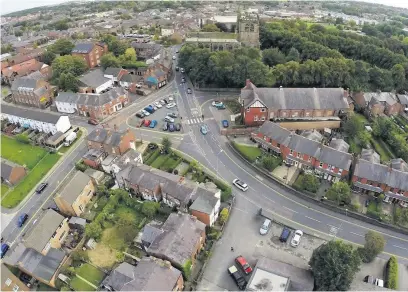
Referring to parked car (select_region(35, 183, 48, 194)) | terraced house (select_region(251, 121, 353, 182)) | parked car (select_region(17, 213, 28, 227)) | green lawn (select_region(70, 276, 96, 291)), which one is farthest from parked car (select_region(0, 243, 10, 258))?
terraced house (select_region(251, 121, 353, 182))

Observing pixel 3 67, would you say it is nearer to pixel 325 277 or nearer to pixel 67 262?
pixel 67 262


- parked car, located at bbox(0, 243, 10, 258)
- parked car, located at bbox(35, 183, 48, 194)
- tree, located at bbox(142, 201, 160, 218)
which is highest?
tree, located at bbox(142, 201, 160, 218)

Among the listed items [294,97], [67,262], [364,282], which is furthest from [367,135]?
[67,262]

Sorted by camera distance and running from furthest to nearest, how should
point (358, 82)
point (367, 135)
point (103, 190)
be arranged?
point (358, 82) < point (367, 135) < point (103, 190)

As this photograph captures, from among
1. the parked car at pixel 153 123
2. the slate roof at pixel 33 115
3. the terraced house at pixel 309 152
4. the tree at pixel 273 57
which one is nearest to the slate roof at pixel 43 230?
the slate roof at pixel 33 115

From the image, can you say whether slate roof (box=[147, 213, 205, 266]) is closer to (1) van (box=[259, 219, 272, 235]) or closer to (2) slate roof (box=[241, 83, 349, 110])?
(1) van (box=[259, 219, 272, 235])

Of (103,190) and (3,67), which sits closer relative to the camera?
(103,190)

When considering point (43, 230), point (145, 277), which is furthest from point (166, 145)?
point (145, 277)
